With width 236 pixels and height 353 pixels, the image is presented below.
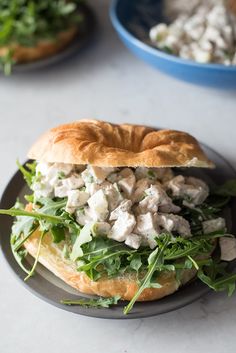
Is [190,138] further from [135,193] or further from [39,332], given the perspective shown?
[39,332]

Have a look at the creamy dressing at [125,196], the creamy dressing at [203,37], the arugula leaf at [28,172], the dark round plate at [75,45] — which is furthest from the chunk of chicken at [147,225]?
the dark round plate at [75,45]

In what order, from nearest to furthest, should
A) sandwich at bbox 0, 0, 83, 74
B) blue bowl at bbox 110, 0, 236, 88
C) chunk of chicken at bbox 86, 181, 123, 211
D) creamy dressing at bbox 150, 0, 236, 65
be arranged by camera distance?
chunk of chicken at bbox 86, 181, 123, 211 → blue bowl at bbox 110, 0, 236, 88 → creamy dressing at bbox 150, 0, 236, 65 → sandwich at bbox 0, 0, 83, 74

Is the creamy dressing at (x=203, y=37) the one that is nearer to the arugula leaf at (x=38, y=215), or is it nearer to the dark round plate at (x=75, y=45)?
the dark round plate at (x=75, y=45)

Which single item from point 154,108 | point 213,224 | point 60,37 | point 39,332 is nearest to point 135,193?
point 213,224

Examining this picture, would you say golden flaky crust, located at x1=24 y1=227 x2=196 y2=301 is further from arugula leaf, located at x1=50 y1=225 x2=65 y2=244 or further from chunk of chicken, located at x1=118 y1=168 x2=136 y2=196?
chunk of chicken, located at x1=118 y1=168 x2=136 y2=196

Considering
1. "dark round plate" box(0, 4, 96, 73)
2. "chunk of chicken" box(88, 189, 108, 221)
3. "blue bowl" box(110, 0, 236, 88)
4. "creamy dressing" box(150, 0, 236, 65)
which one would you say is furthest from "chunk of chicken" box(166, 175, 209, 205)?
"dark round plate" box(0, 4, 96, 73)

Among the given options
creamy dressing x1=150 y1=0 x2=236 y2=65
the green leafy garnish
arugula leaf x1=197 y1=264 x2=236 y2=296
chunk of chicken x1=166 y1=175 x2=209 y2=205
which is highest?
creamy dressing x1=150 y1=0 x2=236 y2=65
